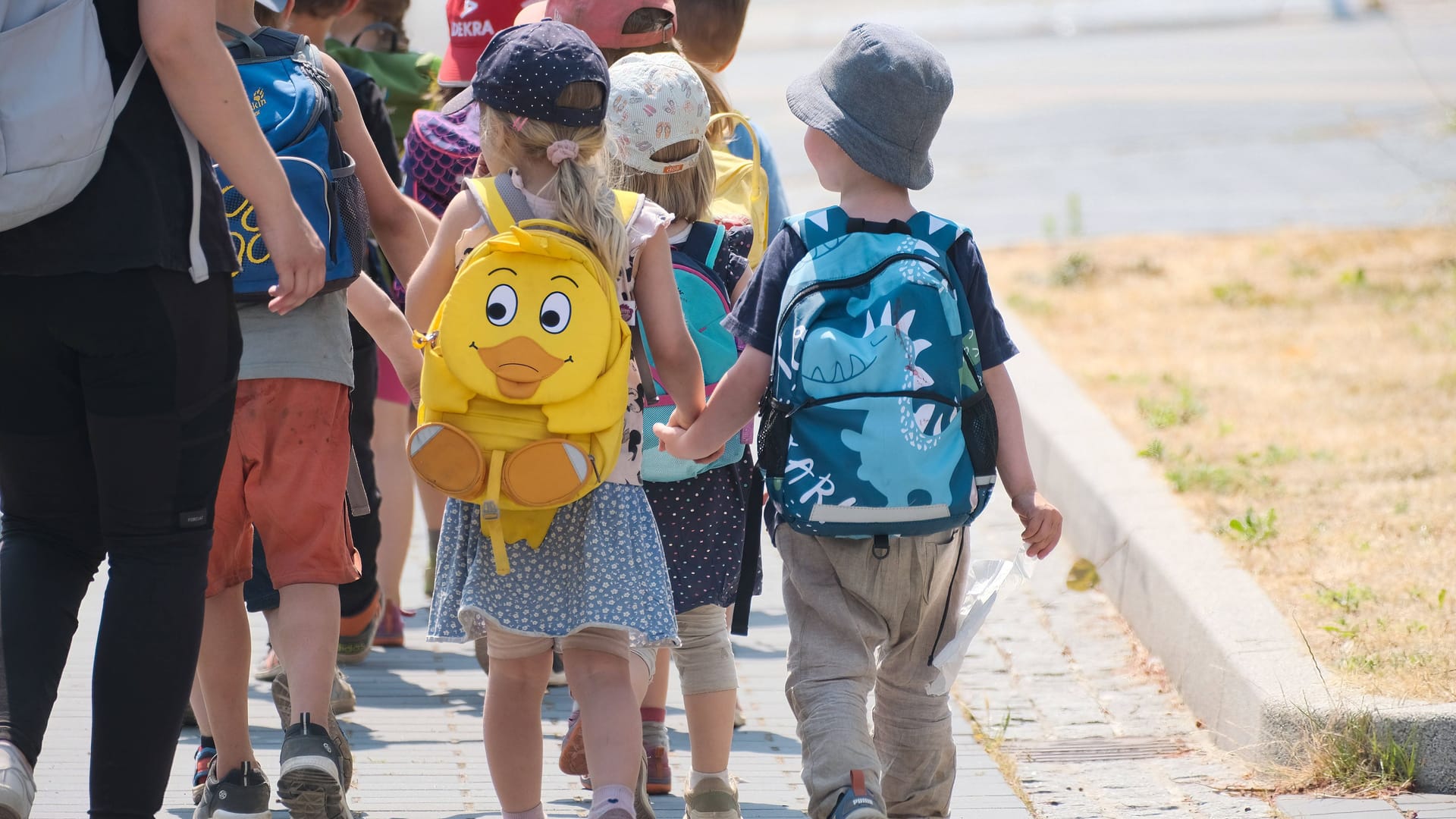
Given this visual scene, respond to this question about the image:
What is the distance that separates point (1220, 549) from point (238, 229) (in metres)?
2.84

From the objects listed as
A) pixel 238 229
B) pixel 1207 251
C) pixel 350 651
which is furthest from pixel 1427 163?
pixel 238 229

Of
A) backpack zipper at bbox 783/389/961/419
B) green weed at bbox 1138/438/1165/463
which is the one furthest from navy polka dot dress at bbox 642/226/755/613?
green weed at bbox 1138/438/1165/463

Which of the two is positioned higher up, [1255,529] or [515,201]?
[515,201]

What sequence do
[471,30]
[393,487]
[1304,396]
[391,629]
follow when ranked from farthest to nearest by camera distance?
[1304,396] → [393,487] → [391,629] → [471,30]

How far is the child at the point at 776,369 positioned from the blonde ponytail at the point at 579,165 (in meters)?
0.32

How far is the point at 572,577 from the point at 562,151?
2.52ft

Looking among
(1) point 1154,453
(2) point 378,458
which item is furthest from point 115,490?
(1) point 1154,453

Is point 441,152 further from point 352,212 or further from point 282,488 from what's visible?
point 282,488

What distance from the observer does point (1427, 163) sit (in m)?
14.5

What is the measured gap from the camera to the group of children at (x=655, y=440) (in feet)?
10.6

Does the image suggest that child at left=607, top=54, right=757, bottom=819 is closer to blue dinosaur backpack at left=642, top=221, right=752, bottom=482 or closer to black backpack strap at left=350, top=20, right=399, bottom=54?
blue dinosaur backpack at left=642, top=221, right=752, bottom=482

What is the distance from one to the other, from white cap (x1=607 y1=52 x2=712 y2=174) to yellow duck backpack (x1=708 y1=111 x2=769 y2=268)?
28 cm

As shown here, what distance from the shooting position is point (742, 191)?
4008mm

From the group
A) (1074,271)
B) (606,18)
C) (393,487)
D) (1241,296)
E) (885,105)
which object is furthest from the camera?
(1074,271)
